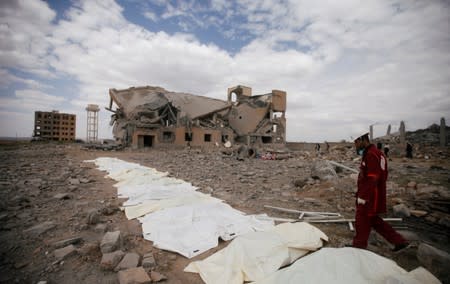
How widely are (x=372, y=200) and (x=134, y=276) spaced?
290 centimetres

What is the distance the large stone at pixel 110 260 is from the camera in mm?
2223

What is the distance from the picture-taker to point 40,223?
3266 millimetres

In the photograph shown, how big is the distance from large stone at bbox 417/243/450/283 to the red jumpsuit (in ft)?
0.94

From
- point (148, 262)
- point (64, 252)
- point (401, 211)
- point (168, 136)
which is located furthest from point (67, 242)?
point (168, 136)

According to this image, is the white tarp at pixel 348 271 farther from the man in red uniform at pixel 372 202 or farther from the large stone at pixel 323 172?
the large stone at pixel 323 172

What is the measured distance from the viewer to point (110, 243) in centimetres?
254

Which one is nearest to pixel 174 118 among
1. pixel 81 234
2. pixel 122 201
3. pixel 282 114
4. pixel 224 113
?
pixel 224 113

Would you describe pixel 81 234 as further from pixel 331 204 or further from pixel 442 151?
pixel 442 151

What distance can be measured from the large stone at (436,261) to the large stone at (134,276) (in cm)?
294

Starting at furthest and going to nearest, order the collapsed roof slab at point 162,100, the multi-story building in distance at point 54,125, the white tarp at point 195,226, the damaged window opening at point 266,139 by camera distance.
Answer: the multi-story building in distance at point 54,125
the damaged window opening at point 266,139
the collapsed roof slab at point 162,100
the white tarp at point 195,226

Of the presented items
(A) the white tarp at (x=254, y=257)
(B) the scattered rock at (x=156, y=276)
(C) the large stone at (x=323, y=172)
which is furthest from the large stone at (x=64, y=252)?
(C) the large stone at (x=323, y=172)

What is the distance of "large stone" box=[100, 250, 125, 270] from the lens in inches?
87.5

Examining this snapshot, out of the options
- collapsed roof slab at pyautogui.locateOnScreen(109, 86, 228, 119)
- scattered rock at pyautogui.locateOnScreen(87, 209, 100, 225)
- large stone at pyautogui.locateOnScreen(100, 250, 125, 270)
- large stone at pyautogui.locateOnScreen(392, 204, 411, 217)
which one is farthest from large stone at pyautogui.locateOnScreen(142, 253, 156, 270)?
collapsed roof slab at pyautogui.locateOnScreen(109, 86, 228, 119)

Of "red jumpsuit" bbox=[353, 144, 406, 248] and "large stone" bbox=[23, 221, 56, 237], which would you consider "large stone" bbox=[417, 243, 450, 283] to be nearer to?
"red jumpsuit" bbox=[353, 144, 406, 248]
